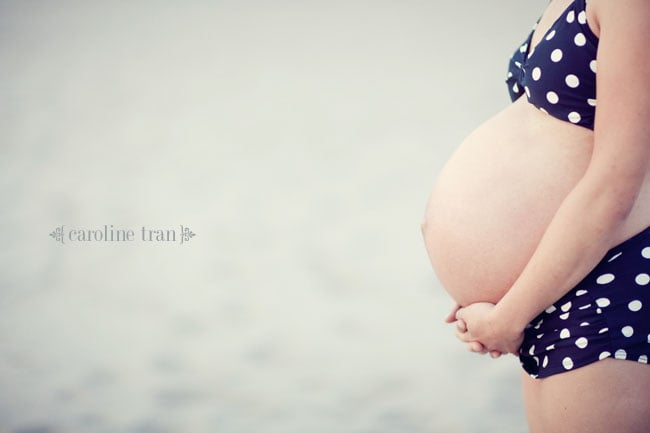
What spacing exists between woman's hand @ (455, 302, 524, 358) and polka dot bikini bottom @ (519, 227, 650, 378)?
0.05 meters

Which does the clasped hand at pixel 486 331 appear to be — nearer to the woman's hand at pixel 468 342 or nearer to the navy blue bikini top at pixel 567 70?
the woman's hand at pixel 468 342

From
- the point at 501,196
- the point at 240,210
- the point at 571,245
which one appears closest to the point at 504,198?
the point at 501,196

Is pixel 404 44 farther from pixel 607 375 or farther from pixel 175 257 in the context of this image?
pixel 607 375

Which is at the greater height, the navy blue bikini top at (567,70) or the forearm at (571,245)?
the navy blue bikini top at (567,70)

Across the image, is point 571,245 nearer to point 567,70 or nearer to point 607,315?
point 607,315

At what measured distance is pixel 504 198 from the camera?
980 millimetres

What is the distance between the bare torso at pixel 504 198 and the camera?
3.02 ft

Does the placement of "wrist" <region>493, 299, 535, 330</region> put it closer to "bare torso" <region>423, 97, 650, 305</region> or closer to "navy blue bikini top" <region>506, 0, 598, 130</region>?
"bare torso" <region>423, 97, 650, 305</region>

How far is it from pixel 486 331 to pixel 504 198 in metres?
0.19

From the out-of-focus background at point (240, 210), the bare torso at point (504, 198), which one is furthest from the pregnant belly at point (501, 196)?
the out-of-focus background at point (240, 210)

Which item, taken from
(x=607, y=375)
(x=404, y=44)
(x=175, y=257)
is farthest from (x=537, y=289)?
(x=404, y=44)

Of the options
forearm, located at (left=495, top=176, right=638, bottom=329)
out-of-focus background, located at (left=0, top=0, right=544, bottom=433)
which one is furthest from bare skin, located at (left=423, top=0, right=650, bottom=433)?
out-of-focus background, located at (left=0, top=0, right=544, bottom=433)

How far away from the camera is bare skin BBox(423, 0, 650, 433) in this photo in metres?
0.79

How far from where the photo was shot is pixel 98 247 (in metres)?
3.29
